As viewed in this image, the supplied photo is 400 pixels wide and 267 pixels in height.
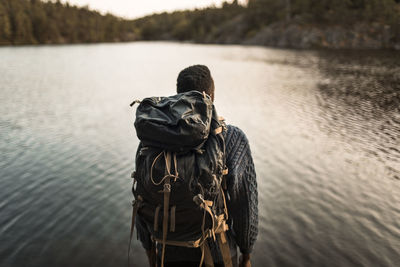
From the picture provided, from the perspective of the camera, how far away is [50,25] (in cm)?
12850

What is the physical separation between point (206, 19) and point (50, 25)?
85.7 meters

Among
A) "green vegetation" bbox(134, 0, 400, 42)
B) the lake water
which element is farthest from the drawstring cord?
"green vegetation" bbox(134, 0, 400, 42)

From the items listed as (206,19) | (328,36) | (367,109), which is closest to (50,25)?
(206,19)

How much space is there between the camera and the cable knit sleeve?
2307mm

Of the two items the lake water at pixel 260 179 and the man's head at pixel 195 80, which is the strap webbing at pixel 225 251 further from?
the lake water at pixel 260 179

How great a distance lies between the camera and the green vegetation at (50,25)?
113 metres

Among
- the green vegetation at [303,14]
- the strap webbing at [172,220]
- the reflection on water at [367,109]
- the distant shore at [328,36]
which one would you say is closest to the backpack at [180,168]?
the strap webbing at [172,220]

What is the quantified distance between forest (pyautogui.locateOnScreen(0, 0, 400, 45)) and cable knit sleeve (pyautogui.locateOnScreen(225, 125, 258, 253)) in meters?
75.0

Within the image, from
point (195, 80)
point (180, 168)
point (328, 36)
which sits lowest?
point (180, 168)

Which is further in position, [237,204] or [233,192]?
[237,204]

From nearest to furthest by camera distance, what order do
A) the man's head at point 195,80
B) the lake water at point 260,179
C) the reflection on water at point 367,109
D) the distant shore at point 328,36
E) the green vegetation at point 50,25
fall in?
1. the man's head at point 195,80
2. the lake water at point 260,179
3. the reflection on water at point 367,109
4. the distant shore at point 328,36
5. the green vegetation at point 50,25

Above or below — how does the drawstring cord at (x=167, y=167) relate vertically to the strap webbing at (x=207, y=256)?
above

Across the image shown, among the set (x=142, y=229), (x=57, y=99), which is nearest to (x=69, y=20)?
(x=57, y=99)

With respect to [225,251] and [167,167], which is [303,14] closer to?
[225,251]
